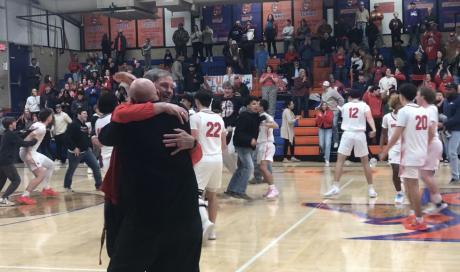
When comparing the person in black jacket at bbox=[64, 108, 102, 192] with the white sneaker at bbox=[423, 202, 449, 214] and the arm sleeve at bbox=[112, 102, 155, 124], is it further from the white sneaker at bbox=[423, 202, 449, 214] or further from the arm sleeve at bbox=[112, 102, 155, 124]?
the arm sleeve at bbox=[112, 102, 155, 124]

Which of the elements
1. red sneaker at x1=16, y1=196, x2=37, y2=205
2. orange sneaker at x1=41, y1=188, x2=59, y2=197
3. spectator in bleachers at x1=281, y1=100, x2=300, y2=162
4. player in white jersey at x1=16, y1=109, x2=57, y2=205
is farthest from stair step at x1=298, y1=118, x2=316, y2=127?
red sneaker at x1=16, y1=196, x2=37, y2=205

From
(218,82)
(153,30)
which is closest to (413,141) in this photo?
(218,82)

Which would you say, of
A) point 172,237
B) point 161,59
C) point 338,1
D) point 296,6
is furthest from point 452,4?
point 172,237

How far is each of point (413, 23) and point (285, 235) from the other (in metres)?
17.2

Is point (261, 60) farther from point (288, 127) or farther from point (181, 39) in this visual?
point (288, 127)

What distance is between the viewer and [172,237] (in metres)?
3.42

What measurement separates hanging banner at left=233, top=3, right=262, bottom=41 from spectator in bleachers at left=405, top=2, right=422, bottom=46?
19.4 feet

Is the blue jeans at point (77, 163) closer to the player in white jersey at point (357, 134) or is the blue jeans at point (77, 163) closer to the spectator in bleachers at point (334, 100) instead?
the player in white jersey at point (357, 134)

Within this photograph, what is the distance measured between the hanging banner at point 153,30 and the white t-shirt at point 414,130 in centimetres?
2029

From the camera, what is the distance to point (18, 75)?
79.9 feet

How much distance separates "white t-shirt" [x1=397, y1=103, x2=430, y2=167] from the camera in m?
7.28

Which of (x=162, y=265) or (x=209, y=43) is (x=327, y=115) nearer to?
(x=209, y=43)

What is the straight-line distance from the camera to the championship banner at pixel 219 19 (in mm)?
25656

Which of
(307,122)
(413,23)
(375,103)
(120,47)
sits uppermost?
(413,23)
